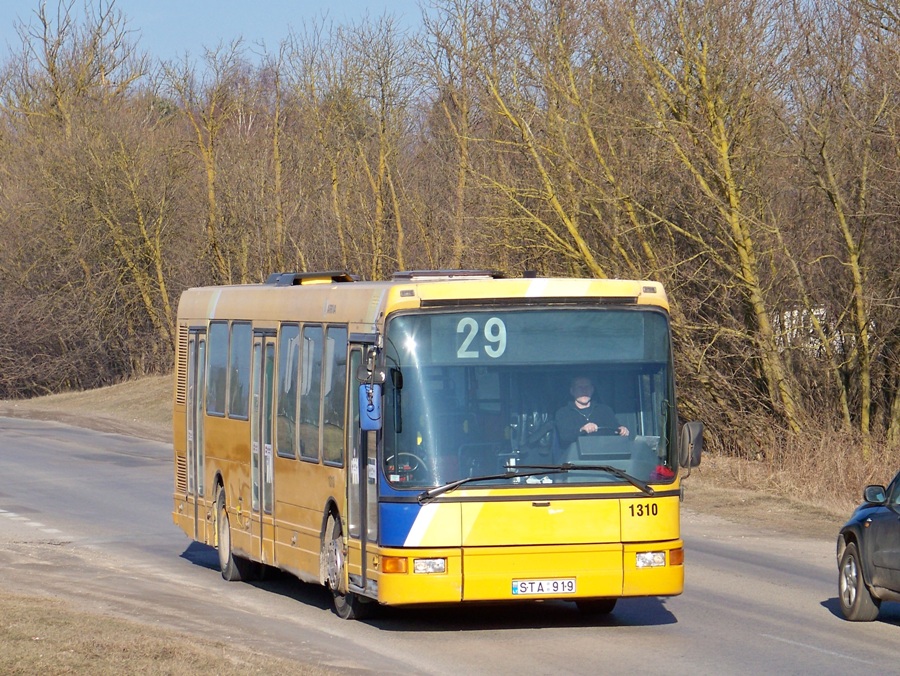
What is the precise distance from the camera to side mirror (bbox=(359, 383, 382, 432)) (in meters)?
10.6

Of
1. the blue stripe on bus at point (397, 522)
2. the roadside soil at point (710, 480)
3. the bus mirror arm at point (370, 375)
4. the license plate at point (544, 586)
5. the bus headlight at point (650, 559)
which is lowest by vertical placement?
the roadside soil at point (710, 480)

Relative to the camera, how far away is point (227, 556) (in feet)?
48.7

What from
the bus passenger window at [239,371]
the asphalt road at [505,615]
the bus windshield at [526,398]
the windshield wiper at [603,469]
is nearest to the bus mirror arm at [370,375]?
the bus windshield at [526,398]

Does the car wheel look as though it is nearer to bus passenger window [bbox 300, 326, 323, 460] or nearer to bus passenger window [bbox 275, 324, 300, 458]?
bus passenger window [bbox 300, 326, 323, 460]

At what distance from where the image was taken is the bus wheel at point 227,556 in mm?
14677

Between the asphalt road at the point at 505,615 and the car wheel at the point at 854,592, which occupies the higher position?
the car wheel at the point at 854,592

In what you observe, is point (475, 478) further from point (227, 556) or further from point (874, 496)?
point (227, 556)

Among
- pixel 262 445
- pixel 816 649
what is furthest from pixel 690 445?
pixel 262 445

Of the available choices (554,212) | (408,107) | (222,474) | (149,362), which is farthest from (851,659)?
(149,362)

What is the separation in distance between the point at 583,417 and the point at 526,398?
1.43 ft

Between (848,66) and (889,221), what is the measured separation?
2.55 meters

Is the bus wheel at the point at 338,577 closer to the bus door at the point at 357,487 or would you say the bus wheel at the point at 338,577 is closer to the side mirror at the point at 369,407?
the bus door at the point at 357,487

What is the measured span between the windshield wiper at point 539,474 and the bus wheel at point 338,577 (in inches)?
49.1

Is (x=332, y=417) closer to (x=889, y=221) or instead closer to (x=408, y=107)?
(x=889, y=221)
